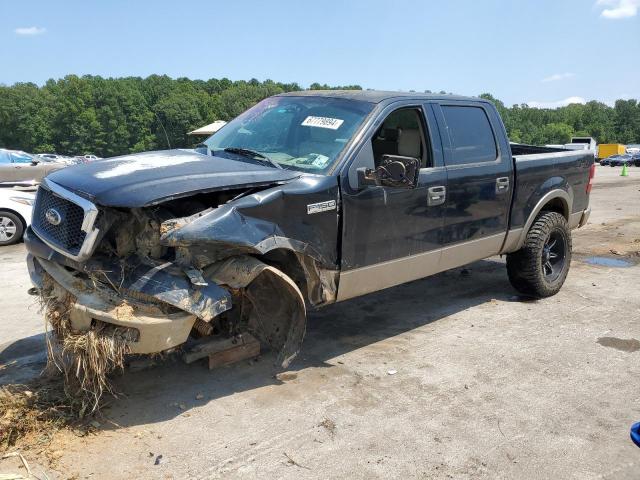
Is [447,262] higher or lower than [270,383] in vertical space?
higher

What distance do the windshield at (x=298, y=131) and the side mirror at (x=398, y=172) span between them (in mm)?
382

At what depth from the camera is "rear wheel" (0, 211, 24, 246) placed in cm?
916

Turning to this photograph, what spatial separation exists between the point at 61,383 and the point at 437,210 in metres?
3.15

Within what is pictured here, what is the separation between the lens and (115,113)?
313ft

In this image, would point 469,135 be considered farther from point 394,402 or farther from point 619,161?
point 619,161

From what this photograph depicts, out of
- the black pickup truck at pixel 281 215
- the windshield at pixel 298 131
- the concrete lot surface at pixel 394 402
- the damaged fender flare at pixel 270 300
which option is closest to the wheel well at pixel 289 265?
the black pickup truck at pixel 281 215

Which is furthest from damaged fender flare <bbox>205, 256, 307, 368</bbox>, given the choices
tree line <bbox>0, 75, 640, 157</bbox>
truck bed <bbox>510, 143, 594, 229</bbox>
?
tree line <bbox>0, 75, 640, 157</bbox>

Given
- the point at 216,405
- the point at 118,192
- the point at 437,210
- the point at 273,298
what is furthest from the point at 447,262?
the point at 118,192

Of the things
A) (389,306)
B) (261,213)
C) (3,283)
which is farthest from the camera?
(3,283)

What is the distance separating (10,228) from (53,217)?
6.65m

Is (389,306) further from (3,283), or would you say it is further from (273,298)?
(3,283)

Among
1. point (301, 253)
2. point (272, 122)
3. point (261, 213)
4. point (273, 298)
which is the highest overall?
point (272, 122)

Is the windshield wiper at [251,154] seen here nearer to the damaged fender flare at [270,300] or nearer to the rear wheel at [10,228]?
the damaged fender flare at [270,300]

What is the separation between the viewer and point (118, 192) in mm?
3203
